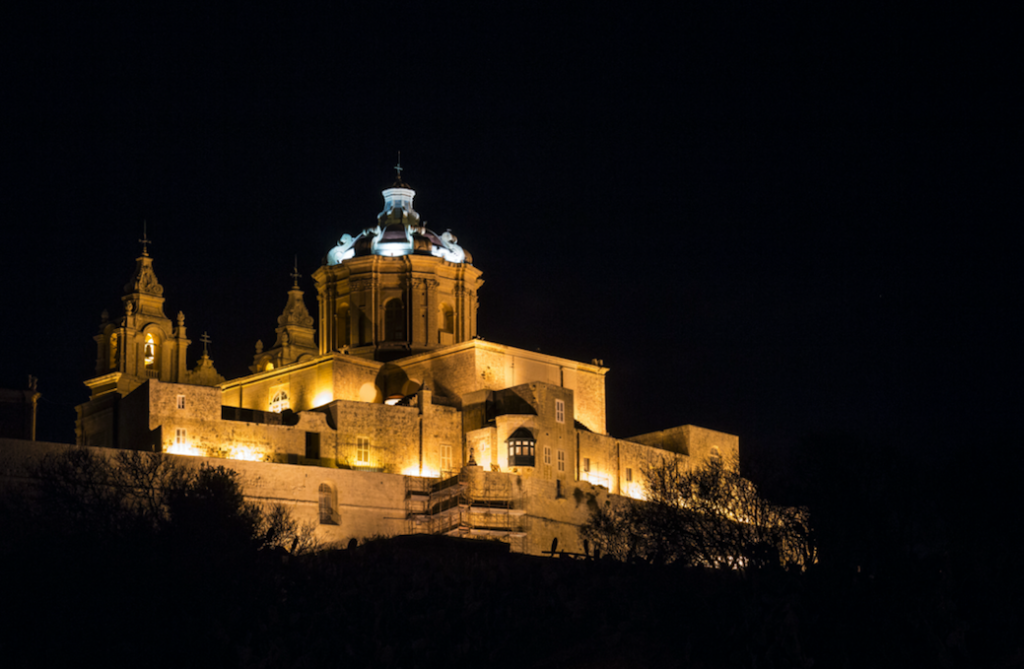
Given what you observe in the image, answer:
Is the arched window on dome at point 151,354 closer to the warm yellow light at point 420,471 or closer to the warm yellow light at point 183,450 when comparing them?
the warm yellow light at point 183,450

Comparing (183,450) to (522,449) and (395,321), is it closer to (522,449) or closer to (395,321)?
(522,449)

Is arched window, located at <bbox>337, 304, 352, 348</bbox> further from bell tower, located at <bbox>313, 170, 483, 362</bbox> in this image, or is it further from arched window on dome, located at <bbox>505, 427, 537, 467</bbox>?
arched window on dome, located at <bbox>505, 427, 537, 467</bbox>

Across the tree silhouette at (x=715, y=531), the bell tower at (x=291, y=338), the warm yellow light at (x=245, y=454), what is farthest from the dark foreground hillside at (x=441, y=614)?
the bell tower at (x=291, y=338)

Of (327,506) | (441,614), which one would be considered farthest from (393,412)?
(441,614)

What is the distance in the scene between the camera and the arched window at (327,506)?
50844 mm

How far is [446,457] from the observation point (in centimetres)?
5575

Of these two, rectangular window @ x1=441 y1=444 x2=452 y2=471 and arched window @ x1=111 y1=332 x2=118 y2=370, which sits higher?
arched window @ x1=111 y1=332 x2=118 y2=370

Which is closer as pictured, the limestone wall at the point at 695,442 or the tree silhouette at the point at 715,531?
the tree silhouette at the point at 715,531

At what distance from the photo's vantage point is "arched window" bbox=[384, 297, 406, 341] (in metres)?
64.7

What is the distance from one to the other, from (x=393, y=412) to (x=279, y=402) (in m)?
7.36

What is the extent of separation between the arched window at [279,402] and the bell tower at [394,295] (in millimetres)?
4965

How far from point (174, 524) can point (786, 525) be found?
17.8 m

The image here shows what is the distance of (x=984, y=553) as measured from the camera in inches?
1326

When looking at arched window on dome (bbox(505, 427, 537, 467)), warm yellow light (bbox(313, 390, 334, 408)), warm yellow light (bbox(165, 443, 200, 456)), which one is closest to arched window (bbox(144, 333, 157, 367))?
warm yellow light (bbox(313, 390, 334, 408))
